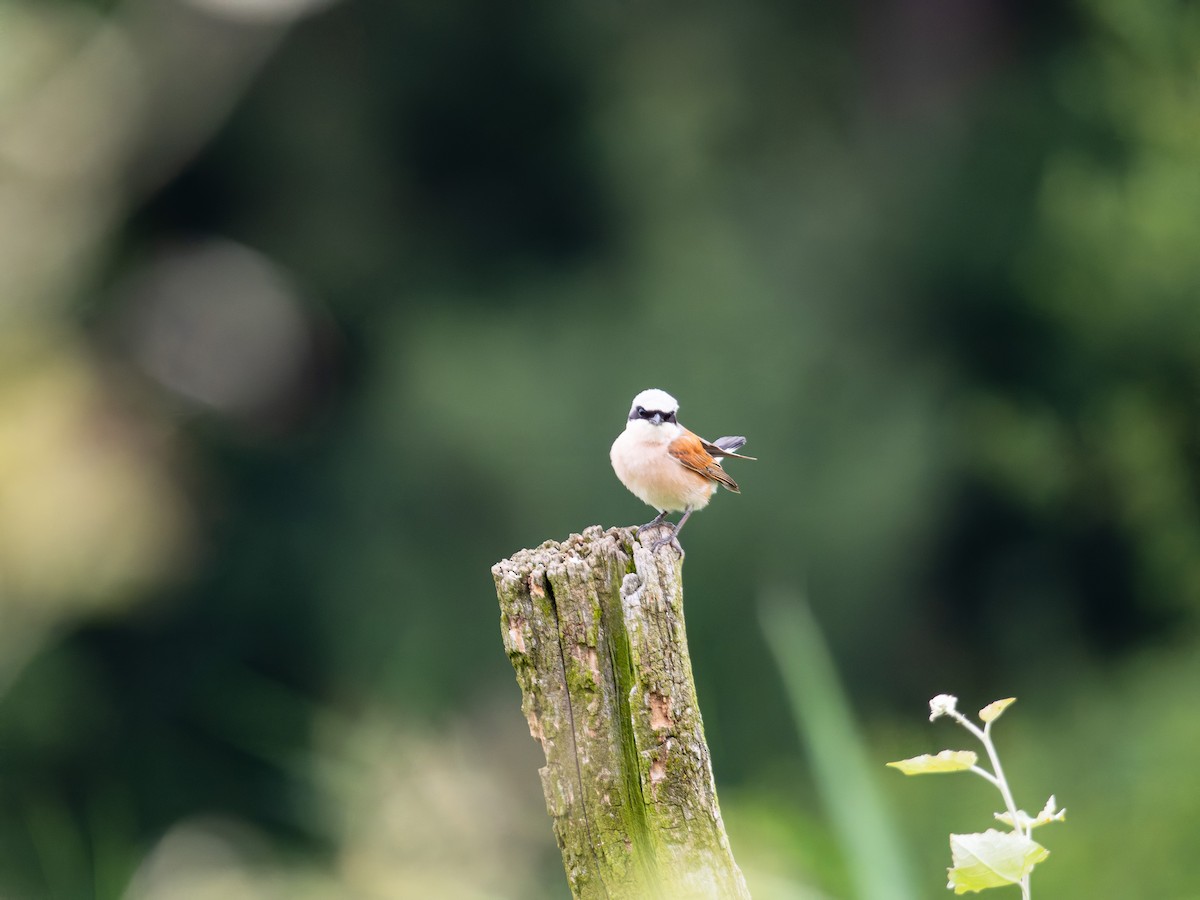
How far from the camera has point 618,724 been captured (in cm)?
193

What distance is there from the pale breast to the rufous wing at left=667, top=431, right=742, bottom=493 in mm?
25

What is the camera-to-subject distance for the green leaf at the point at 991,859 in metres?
1.29

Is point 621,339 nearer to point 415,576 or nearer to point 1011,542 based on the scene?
point 415,576

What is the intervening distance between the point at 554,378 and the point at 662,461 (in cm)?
370

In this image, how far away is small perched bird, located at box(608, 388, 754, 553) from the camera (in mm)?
3594

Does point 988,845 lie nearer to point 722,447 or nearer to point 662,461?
point 662,461

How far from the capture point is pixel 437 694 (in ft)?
22.7

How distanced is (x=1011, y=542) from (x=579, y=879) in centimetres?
631

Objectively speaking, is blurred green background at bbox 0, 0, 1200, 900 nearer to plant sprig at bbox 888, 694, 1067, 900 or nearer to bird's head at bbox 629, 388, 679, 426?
bird's head at bbox 629, 388, 679, 426

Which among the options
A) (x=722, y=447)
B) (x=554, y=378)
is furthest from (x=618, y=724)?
(x=554, y=378)

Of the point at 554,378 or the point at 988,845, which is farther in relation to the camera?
the point at 554,378

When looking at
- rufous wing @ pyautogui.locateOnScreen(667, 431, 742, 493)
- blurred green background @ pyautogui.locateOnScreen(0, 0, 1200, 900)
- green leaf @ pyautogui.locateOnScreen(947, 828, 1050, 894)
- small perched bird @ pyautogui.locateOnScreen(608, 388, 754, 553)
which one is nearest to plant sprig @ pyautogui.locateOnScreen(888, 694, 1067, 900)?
green leaf @ pyautogui.locateOnScreen(947, 828, 1050, 894)

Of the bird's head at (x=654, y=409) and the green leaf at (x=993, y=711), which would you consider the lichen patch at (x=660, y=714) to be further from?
the bird's head at (x=654, y=409)

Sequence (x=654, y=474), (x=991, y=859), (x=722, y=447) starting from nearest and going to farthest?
(x=991, y=859), (x=654, y=474), (x=722, y=447)
